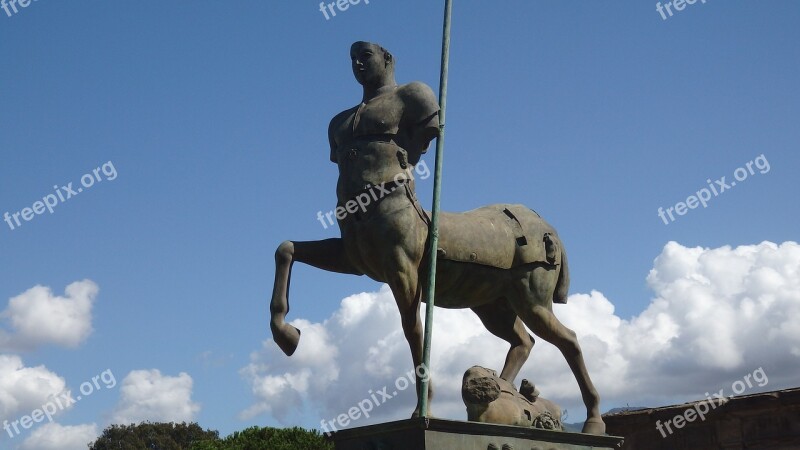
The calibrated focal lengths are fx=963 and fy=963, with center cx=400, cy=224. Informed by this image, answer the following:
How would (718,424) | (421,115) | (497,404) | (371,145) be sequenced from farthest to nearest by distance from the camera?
(718,424), (421,115), (371,145), (497,404)

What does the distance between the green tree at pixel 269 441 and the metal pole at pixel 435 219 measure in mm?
27082

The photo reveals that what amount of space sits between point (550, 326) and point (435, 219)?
175cm

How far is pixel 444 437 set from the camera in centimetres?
760

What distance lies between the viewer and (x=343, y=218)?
876 cm

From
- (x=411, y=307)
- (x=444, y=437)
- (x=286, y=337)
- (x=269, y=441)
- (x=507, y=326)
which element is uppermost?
(x=269, y=441)

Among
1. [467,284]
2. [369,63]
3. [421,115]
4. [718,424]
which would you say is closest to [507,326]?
[467,284]

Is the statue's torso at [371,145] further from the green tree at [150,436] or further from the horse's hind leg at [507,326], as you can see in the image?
the green tree at [150,436]

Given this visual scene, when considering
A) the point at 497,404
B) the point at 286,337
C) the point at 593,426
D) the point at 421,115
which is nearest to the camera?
the point at 286,337

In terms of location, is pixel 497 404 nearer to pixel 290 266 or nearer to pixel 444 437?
pixel 444 437

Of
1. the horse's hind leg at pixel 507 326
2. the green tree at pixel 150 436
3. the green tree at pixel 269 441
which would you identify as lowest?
the horse's hind leg at pixel 507 326

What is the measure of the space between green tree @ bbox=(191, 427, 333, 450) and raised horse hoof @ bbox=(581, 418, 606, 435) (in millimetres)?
26146

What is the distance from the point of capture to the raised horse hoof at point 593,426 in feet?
30.3

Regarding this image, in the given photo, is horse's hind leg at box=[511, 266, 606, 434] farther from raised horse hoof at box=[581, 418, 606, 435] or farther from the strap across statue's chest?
the strap across statue's chest

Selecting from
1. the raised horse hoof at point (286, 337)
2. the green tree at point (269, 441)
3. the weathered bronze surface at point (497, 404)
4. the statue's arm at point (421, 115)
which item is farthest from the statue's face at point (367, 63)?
the green tree at point (269, 441)
